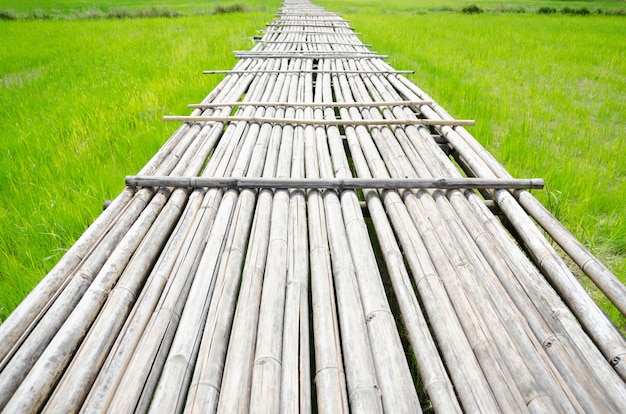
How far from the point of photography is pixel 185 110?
3.71 m

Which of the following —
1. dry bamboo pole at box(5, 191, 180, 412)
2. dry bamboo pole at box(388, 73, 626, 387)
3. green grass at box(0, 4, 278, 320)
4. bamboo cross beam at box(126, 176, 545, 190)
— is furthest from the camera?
green grass at box(0, 4, 278, 320)

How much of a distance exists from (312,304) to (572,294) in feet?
3.26

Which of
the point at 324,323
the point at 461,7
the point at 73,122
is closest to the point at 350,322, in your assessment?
the point at 324,323

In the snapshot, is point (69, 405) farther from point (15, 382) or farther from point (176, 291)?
point (176, 291)

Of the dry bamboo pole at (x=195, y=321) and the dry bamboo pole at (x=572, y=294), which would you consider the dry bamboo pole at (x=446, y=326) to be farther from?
the dry bamboo pole at (x=195, y=321)

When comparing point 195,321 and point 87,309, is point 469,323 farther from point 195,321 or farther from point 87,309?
point 87,309

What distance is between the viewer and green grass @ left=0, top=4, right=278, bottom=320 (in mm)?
2047

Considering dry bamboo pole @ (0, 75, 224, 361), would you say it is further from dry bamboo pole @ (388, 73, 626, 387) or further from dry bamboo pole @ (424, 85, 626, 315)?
dry bamboo pole @ (424, 85, 626, 315)

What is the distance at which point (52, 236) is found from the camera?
2055 millimetres

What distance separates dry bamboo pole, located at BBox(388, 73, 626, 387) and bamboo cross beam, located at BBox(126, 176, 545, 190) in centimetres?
17

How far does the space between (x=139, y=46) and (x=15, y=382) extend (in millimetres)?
7783

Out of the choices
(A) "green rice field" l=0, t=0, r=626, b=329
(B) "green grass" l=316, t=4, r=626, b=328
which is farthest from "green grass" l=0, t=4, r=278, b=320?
(B) "green grass" l=316, t=4, r=626, b=328

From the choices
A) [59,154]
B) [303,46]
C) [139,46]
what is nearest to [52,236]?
[59,154]

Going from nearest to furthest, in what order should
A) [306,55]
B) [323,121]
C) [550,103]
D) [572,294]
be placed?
[572,294]
[323,121]
[550,103]
[306,55]
